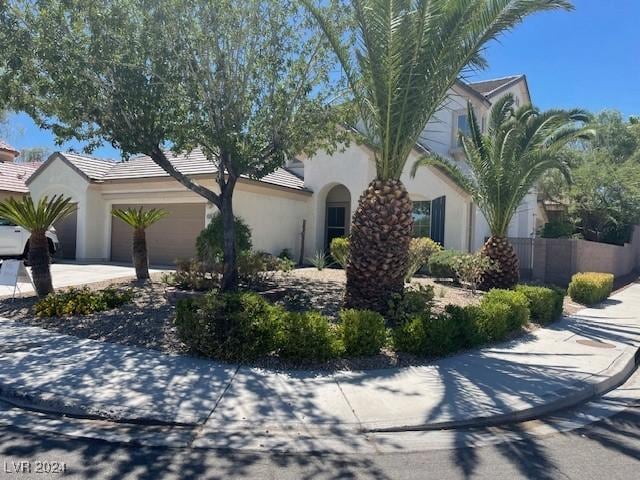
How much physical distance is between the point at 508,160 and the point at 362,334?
24.1 ft

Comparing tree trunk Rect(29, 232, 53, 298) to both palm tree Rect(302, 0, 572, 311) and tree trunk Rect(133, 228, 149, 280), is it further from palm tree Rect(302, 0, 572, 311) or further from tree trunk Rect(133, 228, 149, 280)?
palm tree Rect(302, 0, 572, 311)

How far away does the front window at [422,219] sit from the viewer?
19078 mm

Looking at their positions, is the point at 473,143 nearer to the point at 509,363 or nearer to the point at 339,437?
the point at 509,363

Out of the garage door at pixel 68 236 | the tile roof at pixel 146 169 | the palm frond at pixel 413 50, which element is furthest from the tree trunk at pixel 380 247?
the garage door at pixel 68 236

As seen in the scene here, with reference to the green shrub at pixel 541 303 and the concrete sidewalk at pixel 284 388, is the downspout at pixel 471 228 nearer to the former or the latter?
the green shrub at pixel 541 303

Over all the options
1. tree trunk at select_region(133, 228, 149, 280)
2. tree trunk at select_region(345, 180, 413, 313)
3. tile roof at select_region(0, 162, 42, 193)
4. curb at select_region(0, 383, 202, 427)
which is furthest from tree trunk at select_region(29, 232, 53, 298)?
tile roof at select_region(0, 162, 42, 193)

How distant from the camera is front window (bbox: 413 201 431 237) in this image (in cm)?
1908

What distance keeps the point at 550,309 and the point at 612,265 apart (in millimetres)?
13638

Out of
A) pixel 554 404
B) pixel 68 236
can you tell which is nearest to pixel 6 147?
pixel 68 236

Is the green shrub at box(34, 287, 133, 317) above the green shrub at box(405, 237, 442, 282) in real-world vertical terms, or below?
below

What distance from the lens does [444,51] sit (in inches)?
313

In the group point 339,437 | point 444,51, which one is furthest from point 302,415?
point 444,51

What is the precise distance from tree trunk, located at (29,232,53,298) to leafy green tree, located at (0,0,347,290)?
2.32 metres

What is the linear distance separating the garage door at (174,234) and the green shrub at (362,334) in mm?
12052
